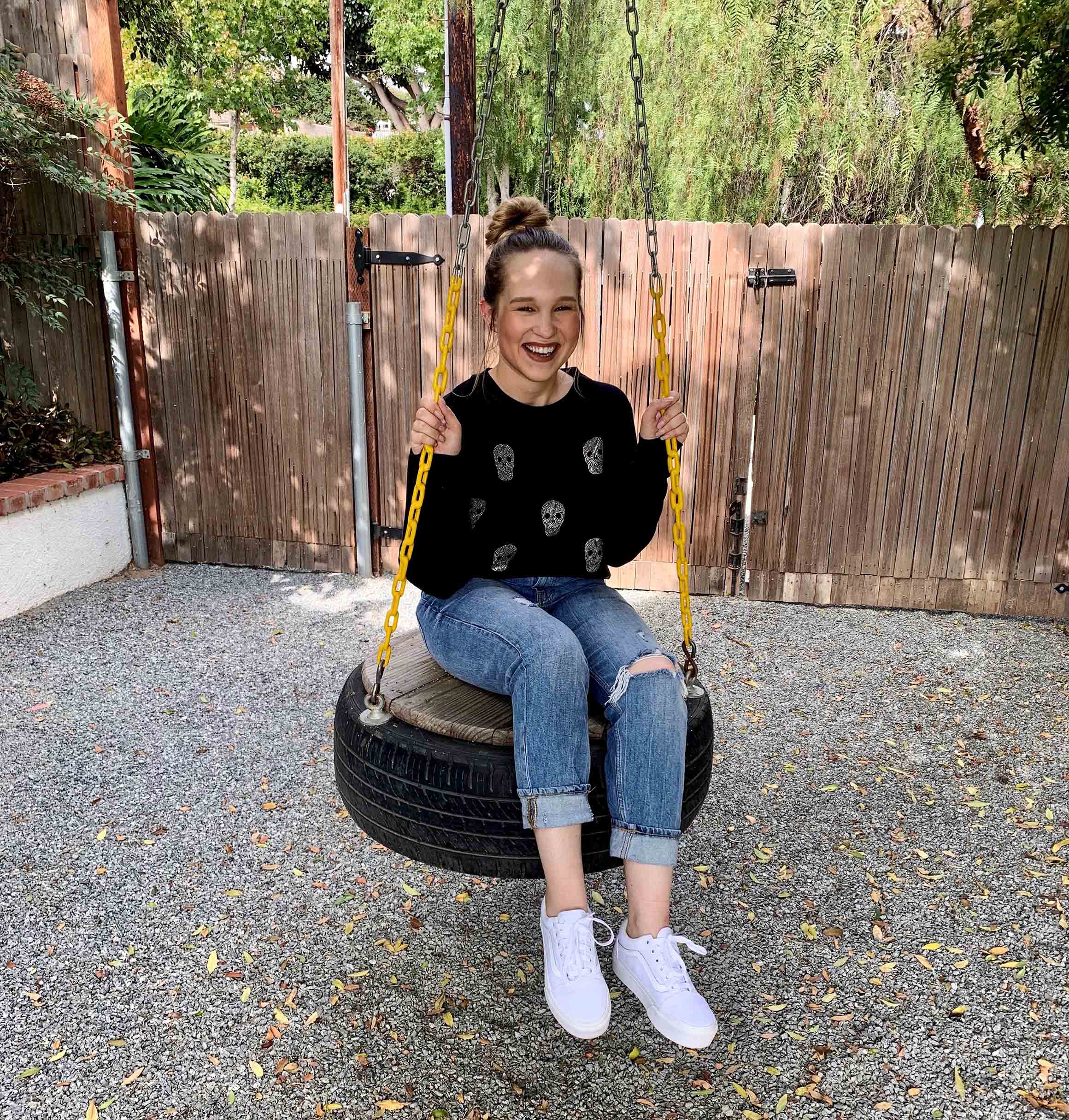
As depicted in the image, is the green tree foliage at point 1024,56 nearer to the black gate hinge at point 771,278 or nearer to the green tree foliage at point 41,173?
the black gate hinge at point 771,278

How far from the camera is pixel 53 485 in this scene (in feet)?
15.5

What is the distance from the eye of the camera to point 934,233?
4527 millimetres

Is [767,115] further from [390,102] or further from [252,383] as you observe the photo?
[390,102]

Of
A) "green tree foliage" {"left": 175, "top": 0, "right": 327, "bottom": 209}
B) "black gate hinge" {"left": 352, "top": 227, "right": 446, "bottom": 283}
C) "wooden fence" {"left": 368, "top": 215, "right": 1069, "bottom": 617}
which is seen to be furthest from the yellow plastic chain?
"green tree foliage" {"left": 175, "top": 0, "right": 327, "bottom": 209}

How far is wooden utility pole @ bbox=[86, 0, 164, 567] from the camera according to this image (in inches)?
188

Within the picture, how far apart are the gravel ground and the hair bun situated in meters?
1.83

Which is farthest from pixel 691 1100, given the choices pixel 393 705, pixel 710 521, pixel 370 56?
pixel 370 56

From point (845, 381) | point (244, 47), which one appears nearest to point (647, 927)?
point (845, 381)

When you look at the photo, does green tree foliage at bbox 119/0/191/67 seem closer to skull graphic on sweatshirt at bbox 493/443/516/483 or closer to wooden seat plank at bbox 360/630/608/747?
skull graphic on sweatshirt at bbox 493/443/516/483

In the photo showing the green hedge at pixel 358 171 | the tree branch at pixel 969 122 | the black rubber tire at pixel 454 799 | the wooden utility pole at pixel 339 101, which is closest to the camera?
the black rubber tire at pixel 454 799

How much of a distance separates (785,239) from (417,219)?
1.94 m

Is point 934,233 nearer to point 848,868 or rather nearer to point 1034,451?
point 1034,451

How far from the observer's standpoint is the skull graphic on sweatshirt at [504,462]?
2143 mm

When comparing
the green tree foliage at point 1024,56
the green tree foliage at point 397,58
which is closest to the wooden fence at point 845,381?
the green tree foliage at point 1024,56
